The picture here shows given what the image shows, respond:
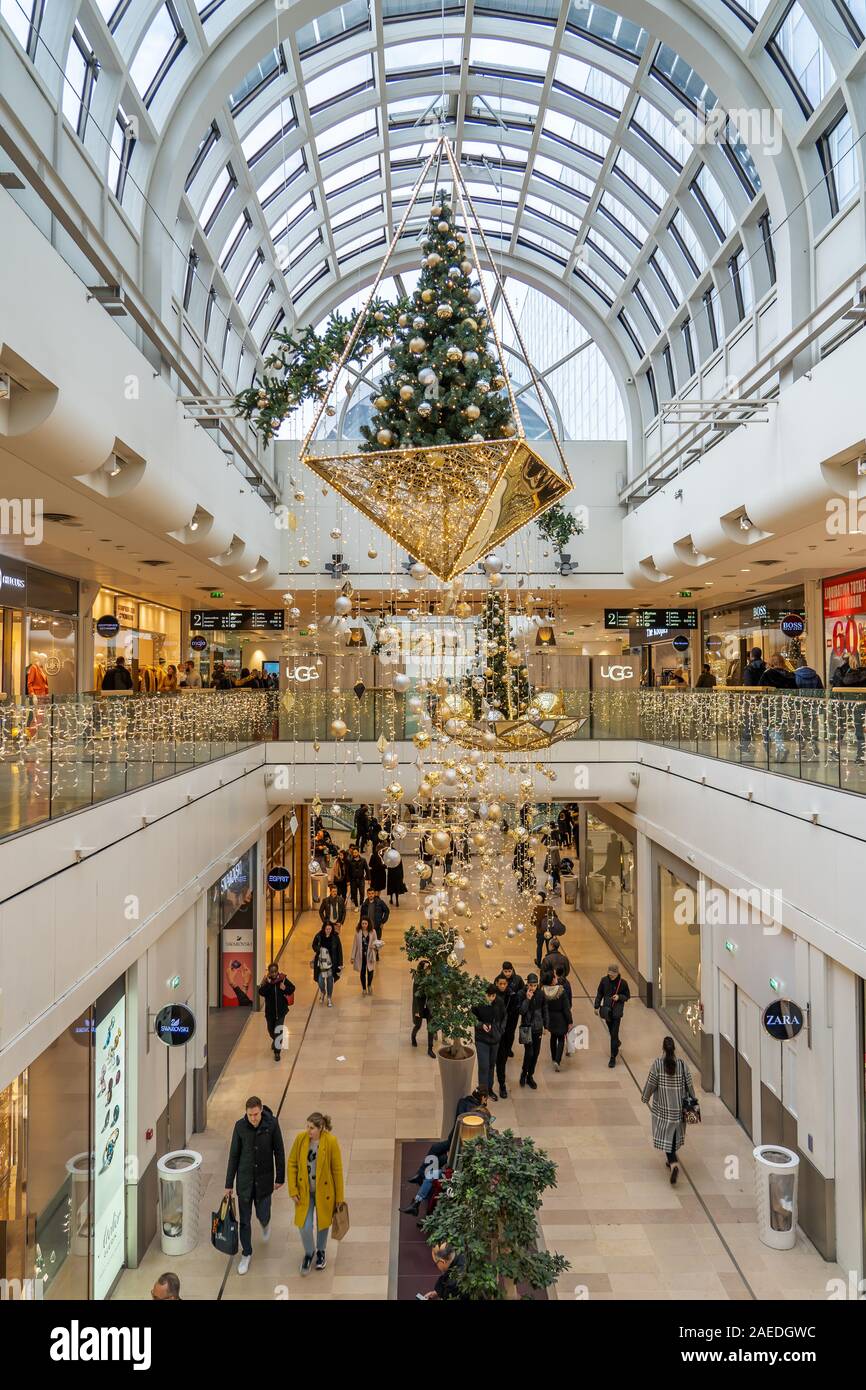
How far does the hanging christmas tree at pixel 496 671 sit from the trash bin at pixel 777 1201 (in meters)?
4.55

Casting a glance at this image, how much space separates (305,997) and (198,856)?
5.49 m

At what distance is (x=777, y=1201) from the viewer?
7.34 meters

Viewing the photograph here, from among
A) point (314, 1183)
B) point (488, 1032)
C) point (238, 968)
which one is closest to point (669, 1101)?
point (488, 1032)

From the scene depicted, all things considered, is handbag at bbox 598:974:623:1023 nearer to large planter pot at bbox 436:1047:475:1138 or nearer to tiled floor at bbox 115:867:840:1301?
tiled floor at bbox 115:867:840:1301

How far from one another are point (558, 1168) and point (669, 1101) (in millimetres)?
1375

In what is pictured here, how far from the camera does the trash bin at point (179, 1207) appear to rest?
23.9 feet

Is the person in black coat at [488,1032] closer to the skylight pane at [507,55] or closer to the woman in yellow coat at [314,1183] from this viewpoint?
the woman in yellow coat at [314,1183]

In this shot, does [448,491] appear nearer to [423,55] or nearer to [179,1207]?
[179,1207]

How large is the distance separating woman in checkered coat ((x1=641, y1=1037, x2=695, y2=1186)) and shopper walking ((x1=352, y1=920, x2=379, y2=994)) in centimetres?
612

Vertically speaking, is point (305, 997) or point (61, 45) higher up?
point (61, 45)

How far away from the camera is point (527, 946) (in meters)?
17.3
